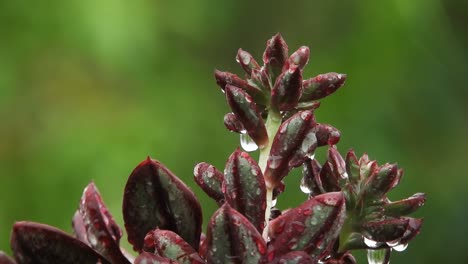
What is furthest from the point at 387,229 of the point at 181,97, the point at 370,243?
the point at 181,97

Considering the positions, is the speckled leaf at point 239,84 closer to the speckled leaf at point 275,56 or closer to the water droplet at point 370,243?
the speckled leaf at point 275,56

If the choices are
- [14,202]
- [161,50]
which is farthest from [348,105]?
[14,202]

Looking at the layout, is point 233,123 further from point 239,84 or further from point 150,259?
point 150,259

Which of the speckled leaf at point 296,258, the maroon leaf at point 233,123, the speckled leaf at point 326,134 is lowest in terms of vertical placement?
the speckled leaf at point 296,258

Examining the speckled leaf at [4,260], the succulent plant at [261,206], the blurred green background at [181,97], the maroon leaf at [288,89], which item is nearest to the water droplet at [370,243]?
the succulent plant at [261,206]

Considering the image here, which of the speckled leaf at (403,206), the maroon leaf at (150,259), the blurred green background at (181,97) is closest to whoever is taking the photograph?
the maroon leaf at (150,259)

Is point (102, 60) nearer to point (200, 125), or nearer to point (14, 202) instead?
point (200, 125)
